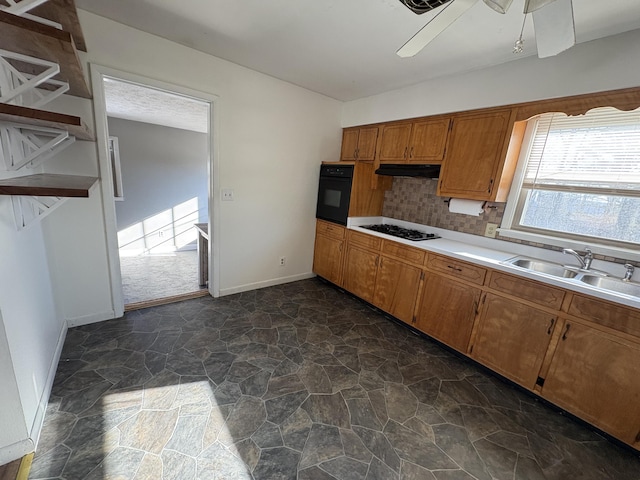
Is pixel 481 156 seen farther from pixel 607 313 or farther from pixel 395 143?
pixel 607 313

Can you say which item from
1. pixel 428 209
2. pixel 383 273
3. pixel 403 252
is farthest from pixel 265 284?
pixel 428 209

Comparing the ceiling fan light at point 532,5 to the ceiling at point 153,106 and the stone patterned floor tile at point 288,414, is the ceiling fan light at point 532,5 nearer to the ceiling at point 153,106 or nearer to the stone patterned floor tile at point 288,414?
the stone patterned floor tile at point 288,414

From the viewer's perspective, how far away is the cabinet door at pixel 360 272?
118 inches

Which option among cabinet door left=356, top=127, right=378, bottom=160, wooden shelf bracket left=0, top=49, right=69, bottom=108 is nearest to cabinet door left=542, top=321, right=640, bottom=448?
cabinet door left=356, top=127, right=378, bottom=160

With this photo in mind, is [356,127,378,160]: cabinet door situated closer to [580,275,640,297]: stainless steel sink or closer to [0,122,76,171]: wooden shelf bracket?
[580,275,640,297]: stainless steel sink

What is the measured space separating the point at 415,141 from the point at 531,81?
997mm

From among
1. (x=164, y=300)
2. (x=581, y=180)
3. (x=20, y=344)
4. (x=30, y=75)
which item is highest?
(x=30, y=75)

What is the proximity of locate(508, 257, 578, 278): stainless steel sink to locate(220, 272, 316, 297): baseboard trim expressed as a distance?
2475mm

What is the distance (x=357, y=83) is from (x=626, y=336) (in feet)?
9.77

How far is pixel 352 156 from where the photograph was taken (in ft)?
11.6

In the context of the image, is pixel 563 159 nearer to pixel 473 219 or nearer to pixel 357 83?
pixel 473 219

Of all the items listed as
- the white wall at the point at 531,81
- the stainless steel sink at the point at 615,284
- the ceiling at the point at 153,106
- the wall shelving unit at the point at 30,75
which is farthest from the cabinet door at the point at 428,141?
the wall shelving unit at the point at 30,75

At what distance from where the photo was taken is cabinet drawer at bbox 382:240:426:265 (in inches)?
98.6

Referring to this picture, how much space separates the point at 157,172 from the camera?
16.5 ft
